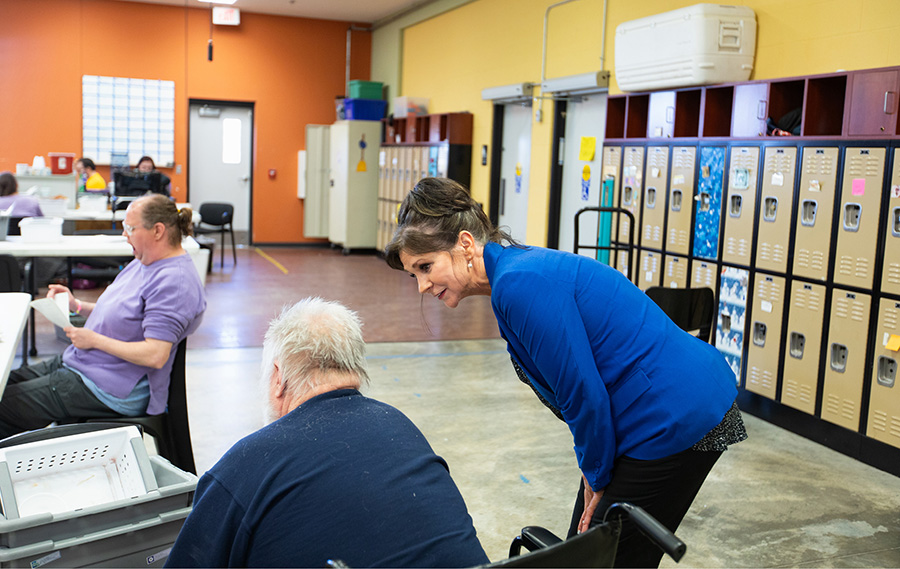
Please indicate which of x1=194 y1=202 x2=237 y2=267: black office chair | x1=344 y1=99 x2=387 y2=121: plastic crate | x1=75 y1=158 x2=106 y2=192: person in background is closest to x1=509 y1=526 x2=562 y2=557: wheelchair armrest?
x1=75 y1=158 x2=106 y2=192: person in background

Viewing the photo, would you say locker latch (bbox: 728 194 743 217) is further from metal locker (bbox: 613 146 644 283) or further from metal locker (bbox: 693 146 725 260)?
metal locker (bbox: 613 146 644 283)

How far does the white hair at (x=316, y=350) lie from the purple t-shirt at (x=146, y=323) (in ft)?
4.65

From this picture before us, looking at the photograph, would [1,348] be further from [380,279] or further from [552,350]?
[380,279]

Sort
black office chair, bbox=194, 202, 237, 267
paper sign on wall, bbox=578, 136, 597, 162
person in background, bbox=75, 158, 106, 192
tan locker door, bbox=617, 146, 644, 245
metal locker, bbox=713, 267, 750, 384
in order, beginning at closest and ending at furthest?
1. metal locker, bbox=713, 267, 750, 384
2. tan locker door, bbox=617, 146, 644, 245
3. paper sign on wall, bbox=578, 136, 597, 162
4. person in background, bbox=75, 158, 106, 192
5. black office chair, bbox=194, 202, 237, 267

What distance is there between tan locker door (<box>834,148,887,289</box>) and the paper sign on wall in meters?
2.99

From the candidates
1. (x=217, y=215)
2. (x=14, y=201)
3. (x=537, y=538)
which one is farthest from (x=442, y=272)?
(x=217, y=215)

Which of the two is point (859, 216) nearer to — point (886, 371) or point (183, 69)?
point (886, 371)

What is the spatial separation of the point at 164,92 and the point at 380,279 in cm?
486

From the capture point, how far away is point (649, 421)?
174 cm

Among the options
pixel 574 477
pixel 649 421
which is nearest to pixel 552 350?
pixel 649 421

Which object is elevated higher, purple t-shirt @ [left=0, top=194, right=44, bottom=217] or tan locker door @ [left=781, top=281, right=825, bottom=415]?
purple t-shirt @ [left=0, top=194, right=44, bottom=217]

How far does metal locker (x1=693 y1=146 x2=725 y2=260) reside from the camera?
196 inches

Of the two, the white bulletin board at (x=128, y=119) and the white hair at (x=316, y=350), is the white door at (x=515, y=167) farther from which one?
the white hair at (x=316, y=350)

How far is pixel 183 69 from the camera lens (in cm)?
1178
